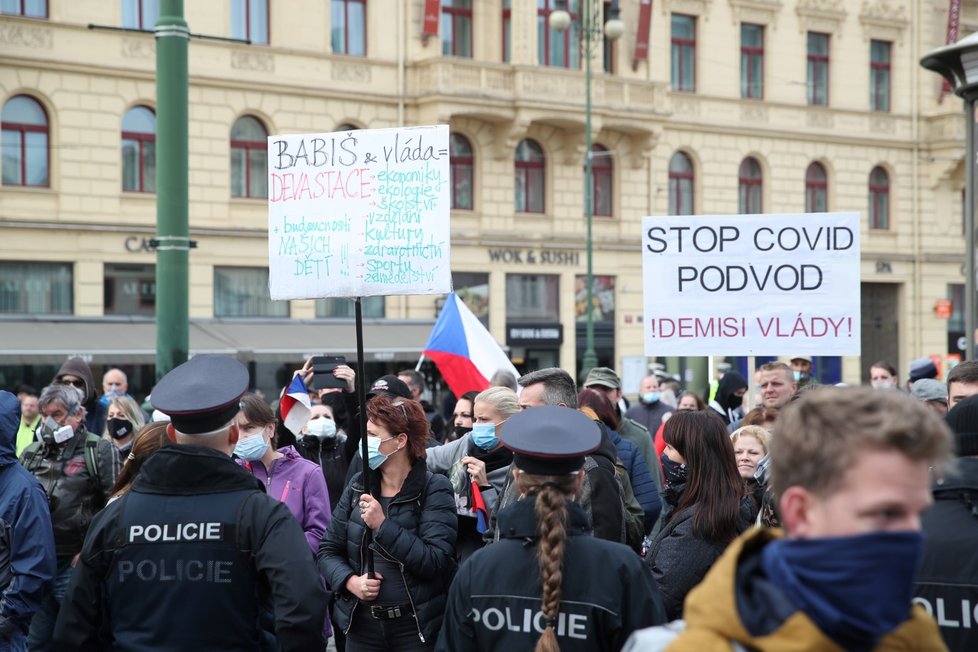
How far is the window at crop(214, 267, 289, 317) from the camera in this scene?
85.5 feet

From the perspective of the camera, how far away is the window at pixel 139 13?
80.6 feet

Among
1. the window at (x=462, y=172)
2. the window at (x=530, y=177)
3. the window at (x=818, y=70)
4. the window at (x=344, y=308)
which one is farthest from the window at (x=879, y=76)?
the window at (x=344, y=308)

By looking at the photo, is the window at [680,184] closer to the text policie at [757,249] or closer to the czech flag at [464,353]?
the czech flag at [464,353]

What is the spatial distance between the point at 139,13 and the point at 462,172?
8.09 m

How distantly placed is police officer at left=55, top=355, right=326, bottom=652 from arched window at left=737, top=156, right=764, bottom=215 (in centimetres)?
3063

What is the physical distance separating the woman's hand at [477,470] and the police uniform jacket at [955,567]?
2.30 m

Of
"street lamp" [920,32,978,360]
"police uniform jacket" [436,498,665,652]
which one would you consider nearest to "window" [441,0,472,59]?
"street lamp" [920,32,978,360]

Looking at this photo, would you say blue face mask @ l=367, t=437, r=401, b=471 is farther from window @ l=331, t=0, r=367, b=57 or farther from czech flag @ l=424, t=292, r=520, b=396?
window @ l=331, t=0, r=367, b=57

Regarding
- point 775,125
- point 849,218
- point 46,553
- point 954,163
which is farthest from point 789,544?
point 954,163

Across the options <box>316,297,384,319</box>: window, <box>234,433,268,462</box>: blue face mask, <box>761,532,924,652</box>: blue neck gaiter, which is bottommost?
<box>234,433,268,462</box>: blue face mask

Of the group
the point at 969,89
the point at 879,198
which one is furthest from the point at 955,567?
the point at 879,198

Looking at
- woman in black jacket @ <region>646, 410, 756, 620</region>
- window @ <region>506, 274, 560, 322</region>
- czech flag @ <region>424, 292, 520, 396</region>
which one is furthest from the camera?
window @ <region>506, 274, 560, 322</region>

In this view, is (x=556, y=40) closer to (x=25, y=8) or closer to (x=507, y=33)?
(x=507, y=33)

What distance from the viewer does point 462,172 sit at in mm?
29156
